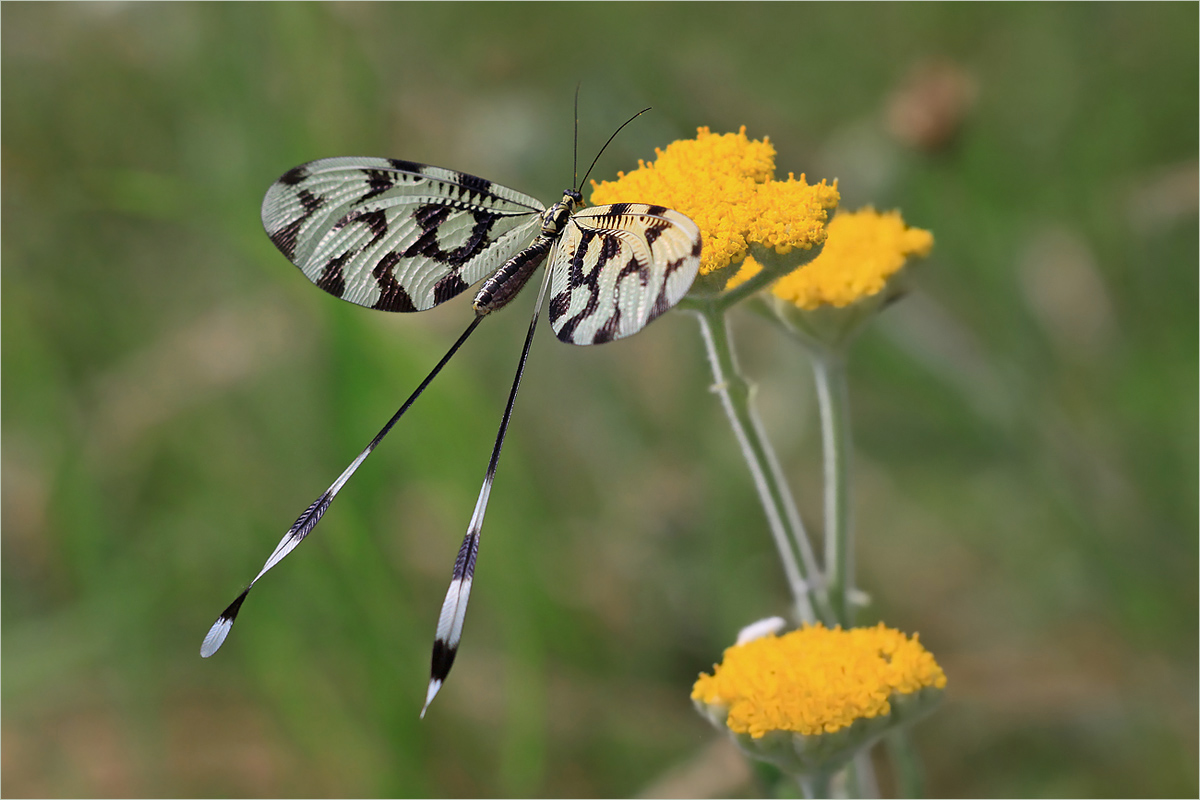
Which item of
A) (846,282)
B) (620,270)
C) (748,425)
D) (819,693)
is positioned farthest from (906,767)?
(620,270)

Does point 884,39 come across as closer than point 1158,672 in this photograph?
No

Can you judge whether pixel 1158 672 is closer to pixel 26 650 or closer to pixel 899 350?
pixel 899 350

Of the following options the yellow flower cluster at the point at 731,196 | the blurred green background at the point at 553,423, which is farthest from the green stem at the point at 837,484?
the blurred green background at the point at 553,423

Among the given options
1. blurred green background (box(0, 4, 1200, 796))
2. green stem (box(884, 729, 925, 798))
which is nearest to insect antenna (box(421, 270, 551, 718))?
green stem (box(884, 729, 925, 798))

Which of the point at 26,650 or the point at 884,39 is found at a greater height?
Answer: the point at 884,39

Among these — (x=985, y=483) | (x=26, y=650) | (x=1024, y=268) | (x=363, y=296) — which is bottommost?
(x=26, y=650)

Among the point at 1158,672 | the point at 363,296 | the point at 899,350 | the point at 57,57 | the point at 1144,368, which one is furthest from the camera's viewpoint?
the point at 57,57

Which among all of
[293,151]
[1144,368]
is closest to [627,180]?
[293,151]
